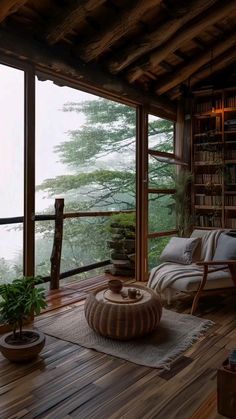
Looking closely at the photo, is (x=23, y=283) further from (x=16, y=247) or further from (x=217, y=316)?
(x=217, y=316)

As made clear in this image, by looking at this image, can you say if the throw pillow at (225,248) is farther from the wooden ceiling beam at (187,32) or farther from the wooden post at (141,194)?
the wooden ceiling beam at (187,32)

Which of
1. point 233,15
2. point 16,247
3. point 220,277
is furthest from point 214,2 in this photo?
point 16,247

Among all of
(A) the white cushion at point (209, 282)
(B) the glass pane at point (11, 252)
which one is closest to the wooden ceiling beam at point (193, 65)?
(A) the white cushion at point (209, 282)

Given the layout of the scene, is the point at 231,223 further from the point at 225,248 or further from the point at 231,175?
the point at 225,248

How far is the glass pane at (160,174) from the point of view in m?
4.99

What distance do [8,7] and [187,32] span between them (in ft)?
7.08

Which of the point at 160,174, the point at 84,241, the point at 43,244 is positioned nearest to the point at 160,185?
the point at 160,174

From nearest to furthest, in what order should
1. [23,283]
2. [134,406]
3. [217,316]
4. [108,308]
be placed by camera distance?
[134,406] → [23,283] → [108,308] → [217,316]

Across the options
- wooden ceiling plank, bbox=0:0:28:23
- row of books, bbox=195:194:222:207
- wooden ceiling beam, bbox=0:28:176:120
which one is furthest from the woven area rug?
wooden ceiling plank, bbox=0:0:28:23

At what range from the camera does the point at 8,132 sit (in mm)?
3146

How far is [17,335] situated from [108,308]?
2.40 ft

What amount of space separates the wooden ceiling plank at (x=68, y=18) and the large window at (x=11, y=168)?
0.46 m

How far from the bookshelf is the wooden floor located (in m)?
2.75

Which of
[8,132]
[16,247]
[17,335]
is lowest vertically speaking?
[17,335]
